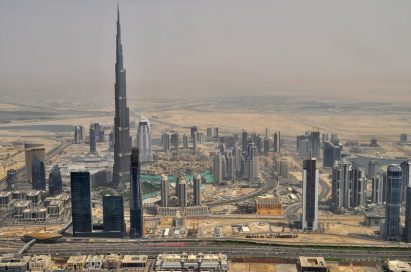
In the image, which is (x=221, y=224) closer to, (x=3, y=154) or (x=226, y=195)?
(x=226, y=195)

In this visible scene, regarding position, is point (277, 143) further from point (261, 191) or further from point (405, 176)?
point (405, 176)

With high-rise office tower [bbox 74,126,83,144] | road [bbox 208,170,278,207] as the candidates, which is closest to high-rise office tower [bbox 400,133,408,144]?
road [bbox 208,170,278,207]

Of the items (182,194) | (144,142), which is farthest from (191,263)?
(144,142)

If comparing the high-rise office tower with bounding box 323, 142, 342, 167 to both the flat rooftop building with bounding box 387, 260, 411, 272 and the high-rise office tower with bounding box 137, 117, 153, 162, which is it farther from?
the flat rooftop building with bounding box 387, 260, 411, 272

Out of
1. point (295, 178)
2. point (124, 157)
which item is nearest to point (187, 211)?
point (124, 157)

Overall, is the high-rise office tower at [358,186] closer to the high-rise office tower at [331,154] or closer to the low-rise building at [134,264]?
the high-rise office tower at [331,154]

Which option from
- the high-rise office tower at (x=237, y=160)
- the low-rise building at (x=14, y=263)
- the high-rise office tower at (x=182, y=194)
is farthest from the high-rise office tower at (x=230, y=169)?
the low-rise building at (x=14, y=263)
